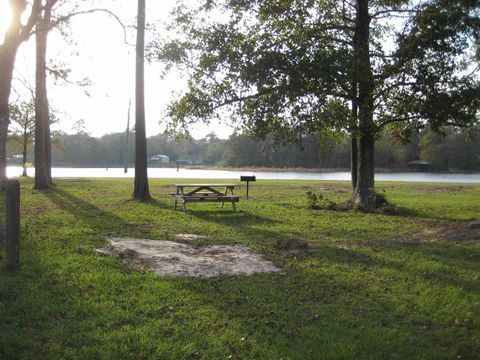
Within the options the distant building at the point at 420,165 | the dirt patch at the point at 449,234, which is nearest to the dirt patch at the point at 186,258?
the dirt patch at the point at 449,234

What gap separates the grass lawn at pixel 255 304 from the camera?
4.09 meters

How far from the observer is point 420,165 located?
3297 inches

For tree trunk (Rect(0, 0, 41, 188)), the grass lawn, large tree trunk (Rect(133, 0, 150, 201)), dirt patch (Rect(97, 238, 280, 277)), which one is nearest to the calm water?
large tree trunk (Rect(133, 0, 150, 201))

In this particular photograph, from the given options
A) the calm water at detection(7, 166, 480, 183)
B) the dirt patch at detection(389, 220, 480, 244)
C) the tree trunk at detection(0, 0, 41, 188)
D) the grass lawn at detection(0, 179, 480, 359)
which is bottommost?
the grass lawn at detection(0, 179, 480, 359)

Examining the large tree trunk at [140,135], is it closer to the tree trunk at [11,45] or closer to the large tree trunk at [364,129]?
the large tree trunk at [364,129]

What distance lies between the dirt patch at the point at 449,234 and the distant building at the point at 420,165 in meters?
76.6

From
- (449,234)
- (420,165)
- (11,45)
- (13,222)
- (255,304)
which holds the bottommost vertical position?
(255,304)

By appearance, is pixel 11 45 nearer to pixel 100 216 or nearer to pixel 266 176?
pixel 100 216

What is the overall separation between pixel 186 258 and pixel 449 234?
5806 mm

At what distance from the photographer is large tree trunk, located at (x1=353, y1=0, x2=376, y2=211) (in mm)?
12844

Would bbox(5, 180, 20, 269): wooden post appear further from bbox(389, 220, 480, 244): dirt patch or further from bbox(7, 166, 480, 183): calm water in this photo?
bbox(7, 166, 480, 183): calm water

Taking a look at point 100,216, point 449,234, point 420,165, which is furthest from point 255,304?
point 420,165

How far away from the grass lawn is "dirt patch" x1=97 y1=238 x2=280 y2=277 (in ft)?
1.00

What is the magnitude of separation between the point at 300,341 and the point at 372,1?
13.1 metres
